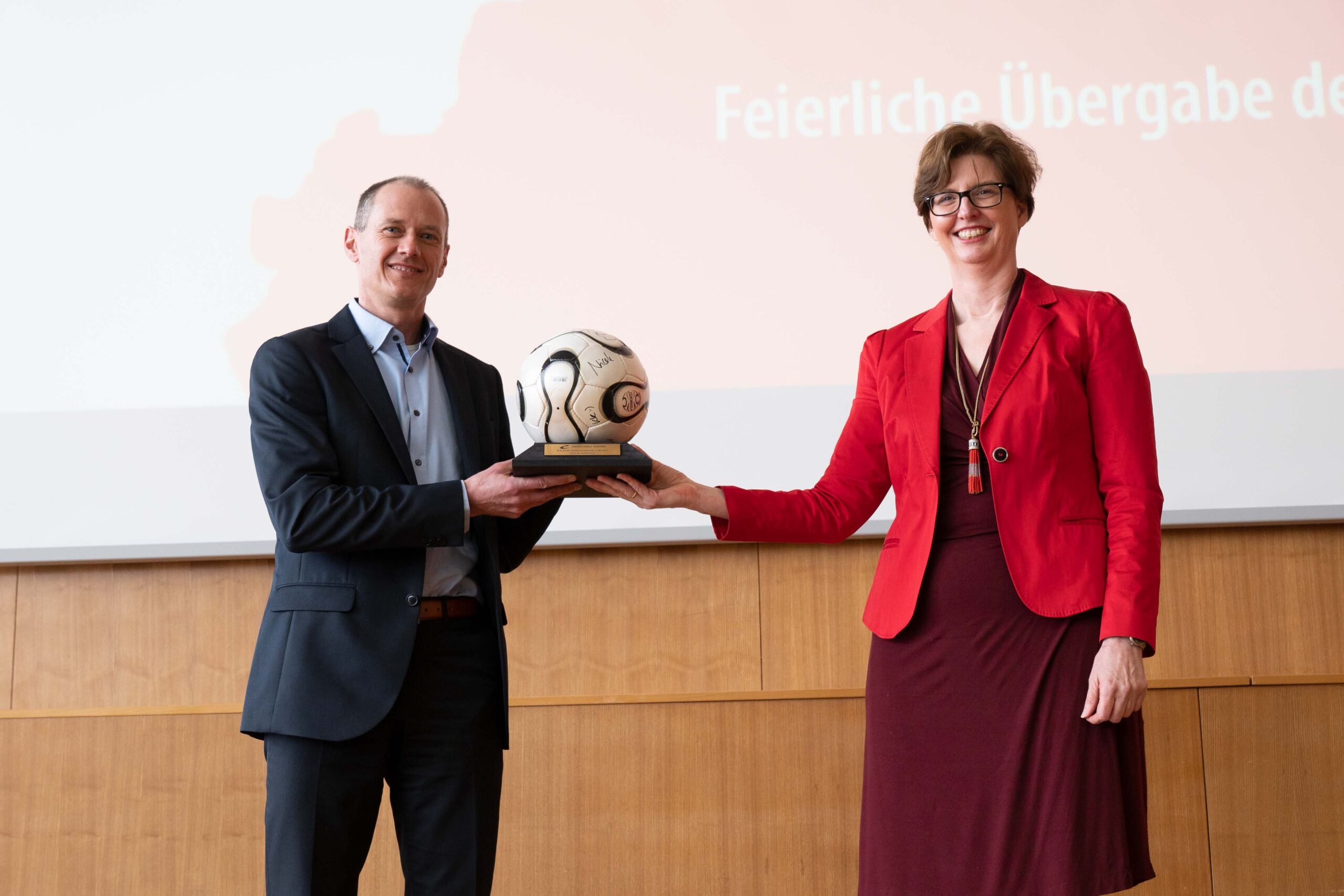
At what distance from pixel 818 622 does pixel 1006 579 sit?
4.33 feet

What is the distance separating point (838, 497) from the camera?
210cm

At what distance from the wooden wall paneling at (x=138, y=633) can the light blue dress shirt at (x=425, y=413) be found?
1.33 meters

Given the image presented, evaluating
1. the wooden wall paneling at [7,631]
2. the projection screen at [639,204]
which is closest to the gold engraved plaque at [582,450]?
the projection screen at [639,204]

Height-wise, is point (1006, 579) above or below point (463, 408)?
below

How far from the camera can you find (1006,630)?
1.74m

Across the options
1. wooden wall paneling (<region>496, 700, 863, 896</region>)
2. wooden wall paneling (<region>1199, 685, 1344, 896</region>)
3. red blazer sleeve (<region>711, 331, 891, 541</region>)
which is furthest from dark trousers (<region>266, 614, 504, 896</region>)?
wooden wall paneling (<region>1199, 685, 1344, 896</region>)

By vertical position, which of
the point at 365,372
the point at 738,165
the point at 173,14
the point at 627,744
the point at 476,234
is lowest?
the point at 627,744

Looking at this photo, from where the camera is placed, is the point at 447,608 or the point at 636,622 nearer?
the point at 447,608

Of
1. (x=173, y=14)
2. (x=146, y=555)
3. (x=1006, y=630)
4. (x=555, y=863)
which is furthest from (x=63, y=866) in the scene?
(x=1006, y=630)

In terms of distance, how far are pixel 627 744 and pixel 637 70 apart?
1.96 metres

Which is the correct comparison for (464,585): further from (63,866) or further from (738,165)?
(63,866)

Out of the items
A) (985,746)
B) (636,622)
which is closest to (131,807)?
(636,622)

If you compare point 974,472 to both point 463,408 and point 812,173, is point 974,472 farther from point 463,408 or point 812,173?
point 812,173

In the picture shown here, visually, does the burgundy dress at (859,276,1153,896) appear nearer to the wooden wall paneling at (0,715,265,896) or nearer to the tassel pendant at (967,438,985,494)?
the tassel pendant at (967,438,985,494)
